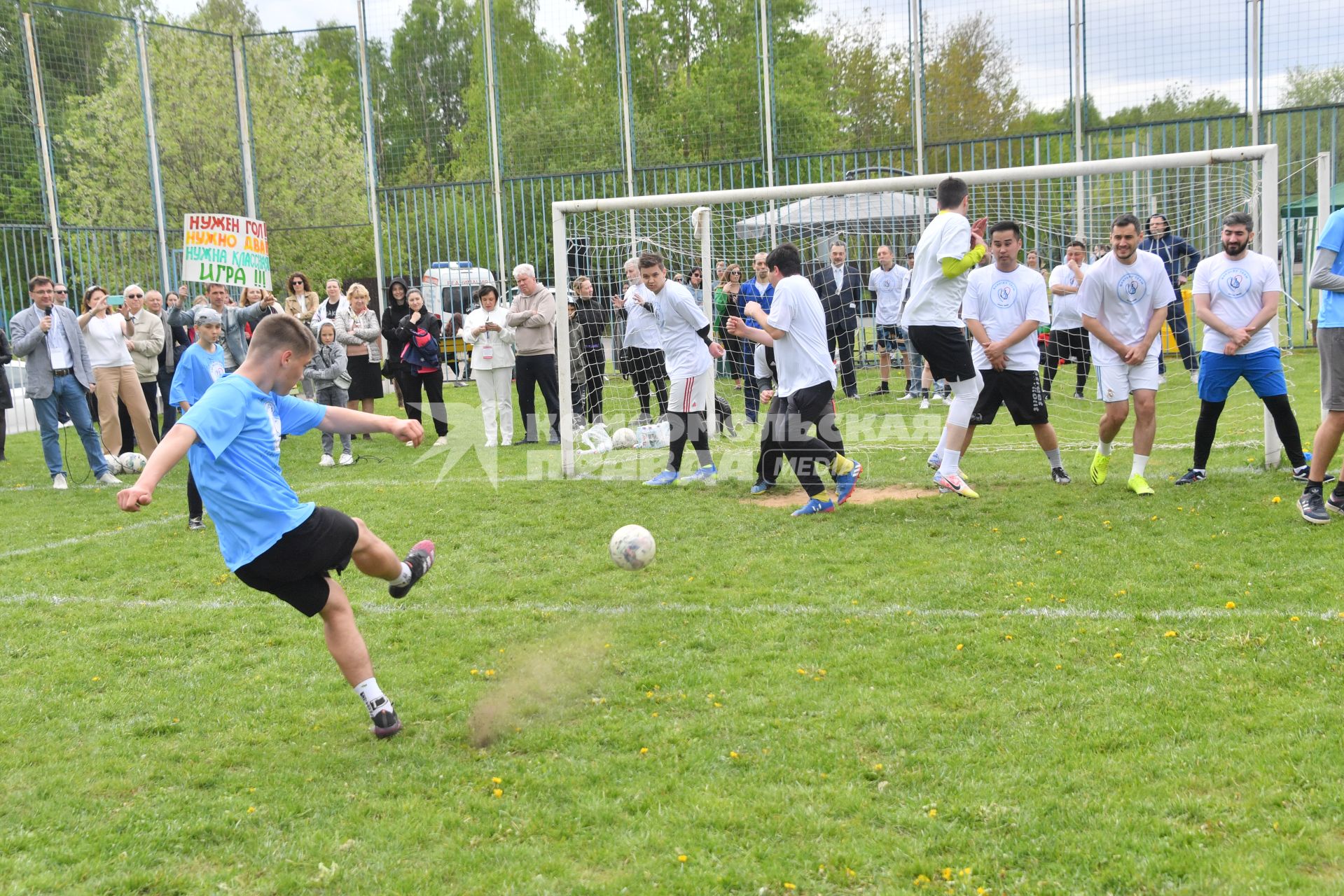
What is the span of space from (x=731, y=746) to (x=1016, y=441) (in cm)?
819

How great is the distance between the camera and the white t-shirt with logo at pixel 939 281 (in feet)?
26.3

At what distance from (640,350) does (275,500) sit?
8.38 m

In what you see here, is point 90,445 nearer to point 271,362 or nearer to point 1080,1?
point 271,362

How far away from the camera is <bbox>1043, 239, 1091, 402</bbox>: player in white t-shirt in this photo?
12.7m

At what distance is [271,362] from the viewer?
446 cm

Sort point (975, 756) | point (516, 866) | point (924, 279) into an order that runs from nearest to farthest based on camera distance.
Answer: point (516, 866) → point (975, 756) → point (924, 279)

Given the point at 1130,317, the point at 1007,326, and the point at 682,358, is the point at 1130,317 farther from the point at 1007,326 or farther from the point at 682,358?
the point at 682,358

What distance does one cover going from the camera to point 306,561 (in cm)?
436

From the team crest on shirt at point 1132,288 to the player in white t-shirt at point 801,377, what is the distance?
221cm

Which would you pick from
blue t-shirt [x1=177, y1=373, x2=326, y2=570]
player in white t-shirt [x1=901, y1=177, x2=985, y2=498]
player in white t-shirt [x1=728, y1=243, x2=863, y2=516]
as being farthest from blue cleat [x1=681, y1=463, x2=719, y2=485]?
blue t-shirt [x1=177, y1=373, x2=326, y2=570]

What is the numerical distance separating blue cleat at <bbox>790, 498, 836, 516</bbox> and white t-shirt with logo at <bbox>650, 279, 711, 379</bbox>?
2039 mm

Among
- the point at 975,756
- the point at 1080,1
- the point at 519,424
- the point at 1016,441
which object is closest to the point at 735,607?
the point at 975,756

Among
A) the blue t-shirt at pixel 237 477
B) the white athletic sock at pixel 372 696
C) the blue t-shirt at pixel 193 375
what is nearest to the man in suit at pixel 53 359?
the blue t-shirt at pixel 193 375

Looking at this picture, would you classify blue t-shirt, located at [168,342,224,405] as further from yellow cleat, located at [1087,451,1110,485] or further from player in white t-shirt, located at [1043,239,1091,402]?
player in white t-shirt, located at [1043,239,1091,402]
